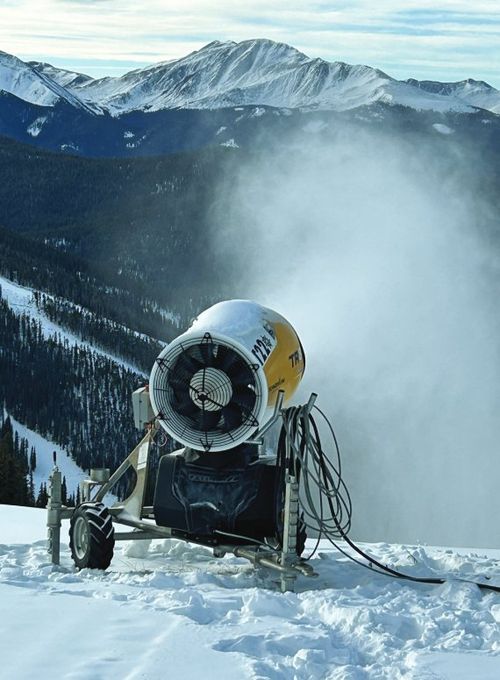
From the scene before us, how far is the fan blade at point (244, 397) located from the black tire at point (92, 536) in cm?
222

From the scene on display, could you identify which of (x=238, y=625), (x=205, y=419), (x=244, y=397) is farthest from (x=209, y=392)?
(x=238, y=625)

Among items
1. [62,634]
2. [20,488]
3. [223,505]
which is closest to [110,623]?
[62,634]

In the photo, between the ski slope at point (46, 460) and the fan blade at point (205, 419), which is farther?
the ski slope at point (46, 460)

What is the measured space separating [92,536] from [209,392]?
2.30m

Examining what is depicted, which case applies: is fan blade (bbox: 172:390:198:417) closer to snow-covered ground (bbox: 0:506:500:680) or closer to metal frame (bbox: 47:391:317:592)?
metal frame (bbox: 47:391:317:592)

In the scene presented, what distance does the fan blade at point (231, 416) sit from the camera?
13.5 m

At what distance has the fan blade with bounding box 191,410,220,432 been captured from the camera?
1362cm

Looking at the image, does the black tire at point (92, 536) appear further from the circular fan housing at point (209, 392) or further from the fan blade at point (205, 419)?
the fan blade at point (205, 419)

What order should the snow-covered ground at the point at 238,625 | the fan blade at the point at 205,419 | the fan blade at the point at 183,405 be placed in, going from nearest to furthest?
the snow-covered ground at the point at 238,625 < the fan blade at the point at 205,419 < the fan blade at the point at 183,405

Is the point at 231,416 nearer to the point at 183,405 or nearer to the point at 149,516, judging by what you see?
the point at 183,405

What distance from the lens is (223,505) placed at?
536 inches

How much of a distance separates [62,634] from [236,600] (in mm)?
2338

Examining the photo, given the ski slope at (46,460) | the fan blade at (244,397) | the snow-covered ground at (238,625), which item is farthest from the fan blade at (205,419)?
the ski slope at (46,460)

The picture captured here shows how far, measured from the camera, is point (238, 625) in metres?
9.89
